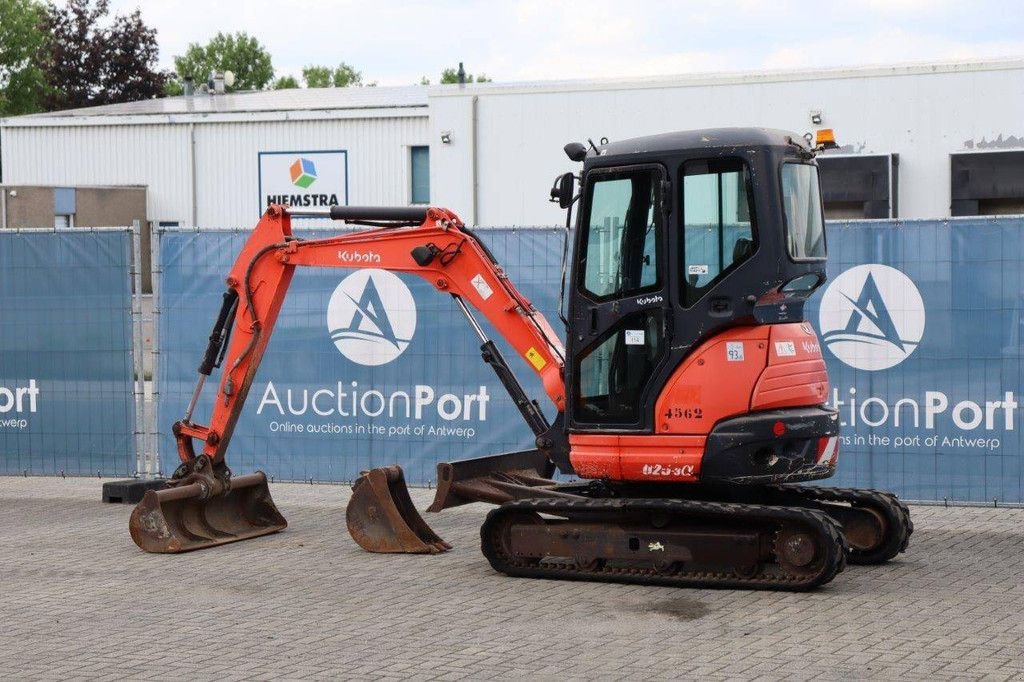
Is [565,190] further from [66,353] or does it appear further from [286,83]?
[286,83]

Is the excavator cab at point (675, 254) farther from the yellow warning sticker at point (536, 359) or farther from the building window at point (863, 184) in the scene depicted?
the building window at point (863, 184)

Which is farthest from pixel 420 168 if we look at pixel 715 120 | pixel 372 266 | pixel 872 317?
pixel 372 266

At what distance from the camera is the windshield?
1010cm

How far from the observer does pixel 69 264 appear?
15.3 m

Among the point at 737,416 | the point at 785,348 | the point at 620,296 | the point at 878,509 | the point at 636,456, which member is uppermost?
the point at 620,296

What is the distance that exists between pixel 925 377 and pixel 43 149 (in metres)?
36.6

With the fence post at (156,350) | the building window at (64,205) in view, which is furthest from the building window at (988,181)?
the building window at (64,205)

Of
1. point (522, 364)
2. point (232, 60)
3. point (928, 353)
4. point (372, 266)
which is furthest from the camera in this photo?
point (232, 60)

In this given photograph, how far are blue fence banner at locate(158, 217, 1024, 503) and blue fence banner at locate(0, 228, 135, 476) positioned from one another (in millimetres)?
460

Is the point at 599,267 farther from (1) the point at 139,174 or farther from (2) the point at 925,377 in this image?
(1) the point at 139,174

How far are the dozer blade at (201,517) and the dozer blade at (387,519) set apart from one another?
3.68 ft

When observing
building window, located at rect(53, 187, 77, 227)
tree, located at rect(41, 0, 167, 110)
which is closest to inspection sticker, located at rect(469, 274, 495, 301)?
building window, located at rect(53, 187, 77, 227)

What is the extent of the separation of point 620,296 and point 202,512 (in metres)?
4.01

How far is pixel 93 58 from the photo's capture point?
78.2 metres
